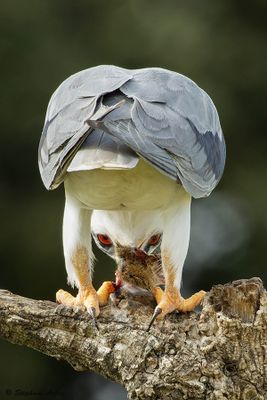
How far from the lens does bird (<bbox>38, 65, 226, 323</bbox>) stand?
22.6ft

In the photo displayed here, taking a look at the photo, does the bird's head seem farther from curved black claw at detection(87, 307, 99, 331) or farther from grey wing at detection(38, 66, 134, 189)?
curved black claw at detection(87, 307, 99, 331)

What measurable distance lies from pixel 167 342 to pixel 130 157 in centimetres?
102

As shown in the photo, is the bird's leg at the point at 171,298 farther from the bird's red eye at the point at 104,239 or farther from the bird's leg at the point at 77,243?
the bird's red eye at the point at 104,239

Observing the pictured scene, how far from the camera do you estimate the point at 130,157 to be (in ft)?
22.5

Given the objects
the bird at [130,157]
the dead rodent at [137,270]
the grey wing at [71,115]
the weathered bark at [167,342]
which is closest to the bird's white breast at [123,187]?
the bird at [130,157]

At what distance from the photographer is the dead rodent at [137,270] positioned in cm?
748

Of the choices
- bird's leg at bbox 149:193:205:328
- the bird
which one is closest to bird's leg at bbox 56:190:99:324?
the bird

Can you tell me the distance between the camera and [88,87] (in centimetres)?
747

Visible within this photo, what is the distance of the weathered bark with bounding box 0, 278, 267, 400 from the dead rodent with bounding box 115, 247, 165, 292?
0.44 m

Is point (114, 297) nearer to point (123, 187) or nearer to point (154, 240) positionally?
point (123, 187)

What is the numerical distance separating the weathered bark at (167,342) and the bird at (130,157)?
180 mm

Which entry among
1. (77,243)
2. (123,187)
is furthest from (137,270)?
(123,187)

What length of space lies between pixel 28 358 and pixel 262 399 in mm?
5949

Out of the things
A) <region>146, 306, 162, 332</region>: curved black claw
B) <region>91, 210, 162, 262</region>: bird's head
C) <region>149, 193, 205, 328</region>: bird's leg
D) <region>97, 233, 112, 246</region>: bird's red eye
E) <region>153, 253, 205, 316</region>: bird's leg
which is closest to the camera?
<region>146, 306, 162, 332</region>: curved black claw
